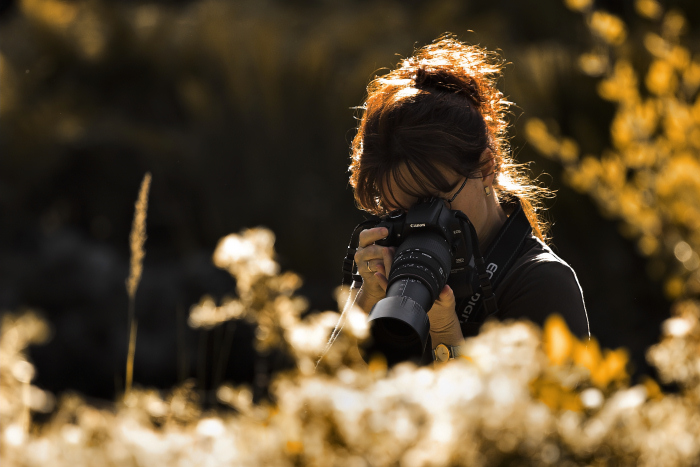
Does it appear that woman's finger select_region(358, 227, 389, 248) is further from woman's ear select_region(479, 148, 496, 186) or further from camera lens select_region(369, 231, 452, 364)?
woman's ear select_region(479, 148, 496, 186)

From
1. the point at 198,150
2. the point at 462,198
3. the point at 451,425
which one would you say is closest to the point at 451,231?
the point at 462,198

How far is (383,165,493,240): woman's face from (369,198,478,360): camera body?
6 centimetres

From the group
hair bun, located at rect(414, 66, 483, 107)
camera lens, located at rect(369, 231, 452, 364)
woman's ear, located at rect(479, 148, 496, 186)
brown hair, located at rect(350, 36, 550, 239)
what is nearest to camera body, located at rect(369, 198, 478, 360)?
camera lens, located at rect(369, 231, 452, 364)

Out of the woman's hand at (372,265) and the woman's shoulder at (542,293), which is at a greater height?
the woman's hand at (372,265)

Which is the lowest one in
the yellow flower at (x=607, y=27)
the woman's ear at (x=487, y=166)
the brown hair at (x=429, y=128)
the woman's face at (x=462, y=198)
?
the woman's face at (x=462, y=198)

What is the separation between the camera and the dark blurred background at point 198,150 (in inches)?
167

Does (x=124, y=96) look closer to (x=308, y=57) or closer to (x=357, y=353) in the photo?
(x=308, y=57)

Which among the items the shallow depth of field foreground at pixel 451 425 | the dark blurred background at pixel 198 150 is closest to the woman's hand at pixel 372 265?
the shallow depth of field foreground at pixel 451 425

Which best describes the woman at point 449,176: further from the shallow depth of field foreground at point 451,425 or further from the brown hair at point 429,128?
the shallow depth of field foreground at point 451,425

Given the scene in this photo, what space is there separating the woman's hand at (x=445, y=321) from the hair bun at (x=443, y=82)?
0.65 metres

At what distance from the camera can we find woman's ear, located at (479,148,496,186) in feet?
6.34

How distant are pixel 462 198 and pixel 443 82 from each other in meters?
0.36

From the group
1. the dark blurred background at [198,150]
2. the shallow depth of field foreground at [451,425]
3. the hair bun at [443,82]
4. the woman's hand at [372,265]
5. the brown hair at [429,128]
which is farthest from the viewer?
the dark blurred background at [198,150]

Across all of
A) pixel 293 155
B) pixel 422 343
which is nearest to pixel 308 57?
pixel 293 155
